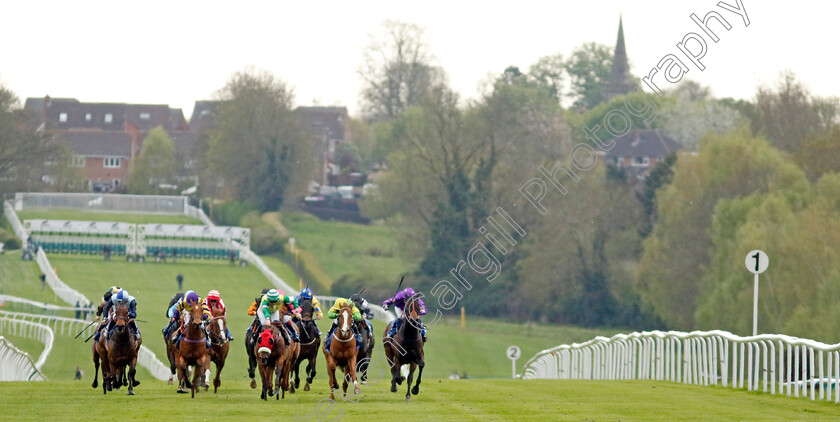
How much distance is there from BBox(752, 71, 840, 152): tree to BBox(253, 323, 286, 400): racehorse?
42.6 metres

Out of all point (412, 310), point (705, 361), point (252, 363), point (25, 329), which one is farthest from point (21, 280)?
point (412, 310)

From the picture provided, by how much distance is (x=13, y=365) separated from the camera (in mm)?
27016

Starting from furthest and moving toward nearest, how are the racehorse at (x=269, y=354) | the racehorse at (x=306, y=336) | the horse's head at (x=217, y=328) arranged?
1. the racehorse at (x=306, y=336)
2. the horse's head at (x=217, y=328)
3. the racehorse at (x=269, y=354)

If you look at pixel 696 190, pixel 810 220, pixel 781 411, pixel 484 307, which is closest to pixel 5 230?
pixel 484 307

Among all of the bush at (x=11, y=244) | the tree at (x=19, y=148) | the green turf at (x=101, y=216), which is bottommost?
the bush at (x=11, y=244)

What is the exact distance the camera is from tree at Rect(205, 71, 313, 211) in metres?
84.3

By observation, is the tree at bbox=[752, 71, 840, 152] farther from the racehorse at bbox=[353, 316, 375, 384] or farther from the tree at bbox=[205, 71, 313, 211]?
the racehorse at bbox=[353, 316, 375, 384]

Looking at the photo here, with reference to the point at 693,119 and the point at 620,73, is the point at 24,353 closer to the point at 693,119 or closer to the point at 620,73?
the point at 693,119

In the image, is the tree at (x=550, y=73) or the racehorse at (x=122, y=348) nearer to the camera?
the racehorse at (x=122, y=348)

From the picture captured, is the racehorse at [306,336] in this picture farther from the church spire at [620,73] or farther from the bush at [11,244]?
the church spire at [620,73]

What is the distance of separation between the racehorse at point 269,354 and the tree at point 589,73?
103815mm

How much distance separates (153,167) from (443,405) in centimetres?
8501

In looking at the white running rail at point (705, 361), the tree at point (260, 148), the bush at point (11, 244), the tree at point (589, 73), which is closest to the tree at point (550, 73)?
the tree at point (589, 73)

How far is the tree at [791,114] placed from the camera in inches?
2239
